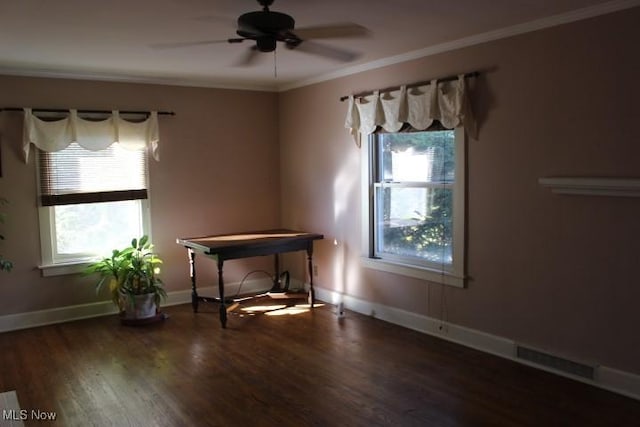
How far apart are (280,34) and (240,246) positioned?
7.08ft

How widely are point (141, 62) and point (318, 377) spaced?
2.87 meters

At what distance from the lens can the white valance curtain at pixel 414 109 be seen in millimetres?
3895

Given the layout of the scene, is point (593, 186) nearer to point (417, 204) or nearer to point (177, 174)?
point (417, 204)

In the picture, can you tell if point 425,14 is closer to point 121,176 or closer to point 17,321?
point 121,176

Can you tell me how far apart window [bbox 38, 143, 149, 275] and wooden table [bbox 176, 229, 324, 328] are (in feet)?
1.92

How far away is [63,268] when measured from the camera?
16.1 feet

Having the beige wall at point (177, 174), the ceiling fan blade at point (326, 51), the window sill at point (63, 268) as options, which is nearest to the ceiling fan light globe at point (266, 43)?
the ceiling fan blade at point (326, 51)

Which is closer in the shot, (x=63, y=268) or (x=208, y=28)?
(x=208, y=28)

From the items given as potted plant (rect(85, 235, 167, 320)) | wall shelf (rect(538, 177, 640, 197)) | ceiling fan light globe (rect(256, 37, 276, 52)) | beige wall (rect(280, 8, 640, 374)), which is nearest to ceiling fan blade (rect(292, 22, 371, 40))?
ceiling fan light globe (rect(256, 37, 276, 52))

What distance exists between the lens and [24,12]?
9.86 ft

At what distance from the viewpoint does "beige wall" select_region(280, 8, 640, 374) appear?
3.15 meters

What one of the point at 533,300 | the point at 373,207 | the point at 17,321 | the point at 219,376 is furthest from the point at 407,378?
the point at 17,321

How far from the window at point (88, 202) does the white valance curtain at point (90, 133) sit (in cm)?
9

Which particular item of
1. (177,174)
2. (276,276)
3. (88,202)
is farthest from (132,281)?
(276,276)
